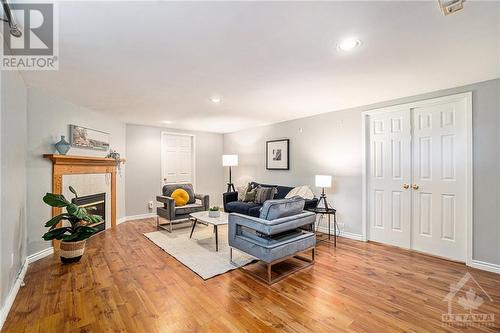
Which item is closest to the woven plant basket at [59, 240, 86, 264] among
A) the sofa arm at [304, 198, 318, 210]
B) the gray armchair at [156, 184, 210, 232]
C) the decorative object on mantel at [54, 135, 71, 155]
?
the decorative object on mantel at [54, 135, 71, 155]

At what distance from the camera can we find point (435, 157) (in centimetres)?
326

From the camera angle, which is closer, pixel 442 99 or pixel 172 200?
pixel 442 99

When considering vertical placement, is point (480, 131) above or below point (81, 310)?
above

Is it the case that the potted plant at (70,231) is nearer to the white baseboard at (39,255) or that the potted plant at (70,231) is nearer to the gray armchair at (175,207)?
the white baseboard at (39,255)

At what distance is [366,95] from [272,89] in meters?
1.47

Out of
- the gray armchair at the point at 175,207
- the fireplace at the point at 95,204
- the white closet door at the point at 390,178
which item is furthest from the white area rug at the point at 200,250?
the white closet door at the point at 390,178

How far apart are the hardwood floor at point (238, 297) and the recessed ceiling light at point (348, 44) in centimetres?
238

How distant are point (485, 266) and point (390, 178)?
1517 mm

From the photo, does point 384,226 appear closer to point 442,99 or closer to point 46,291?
point 442,99

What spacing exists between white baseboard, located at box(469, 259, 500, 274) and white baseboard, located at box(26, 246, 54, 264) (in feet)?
19.2

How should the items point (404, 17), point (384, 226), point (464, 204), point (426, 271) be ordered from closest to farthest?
1. point (404, 17)
2. point (426, 271)
3. point (464, 204)
4. point (384, 226)

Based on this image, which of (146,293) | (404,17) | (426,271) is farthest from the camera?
(426,271)

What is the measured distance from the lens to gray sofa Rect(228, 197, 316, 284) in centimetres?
253

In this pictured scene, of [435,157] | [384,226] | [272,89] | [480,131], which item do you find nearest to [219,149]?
[272,89]
